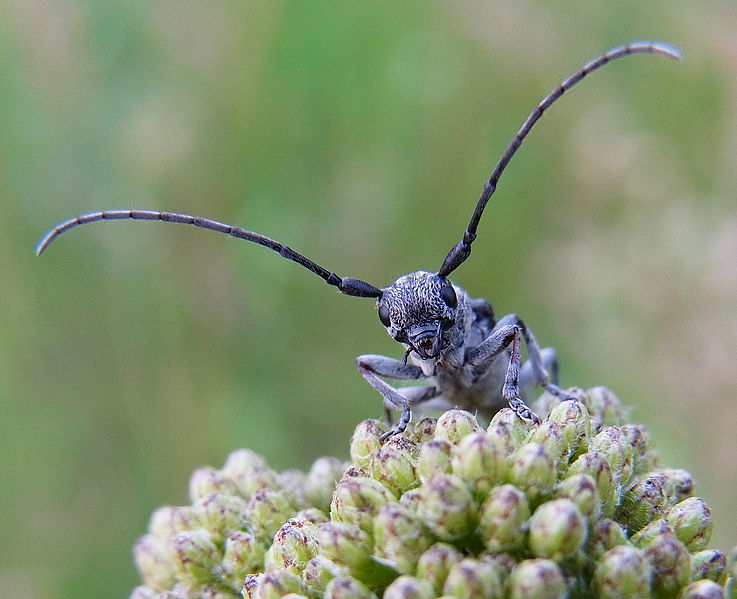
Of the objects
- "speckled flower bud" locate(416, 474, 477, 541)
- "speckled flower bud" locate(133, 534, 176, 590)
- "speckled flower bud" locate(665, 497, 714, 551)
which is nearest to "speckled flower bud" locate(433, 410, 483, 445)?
"speckled flower bud" locate(416, 474, 477, 541)

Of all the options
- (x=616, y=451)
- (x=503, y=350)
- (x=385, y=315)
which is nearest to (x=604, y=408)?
(x=503, y=350)

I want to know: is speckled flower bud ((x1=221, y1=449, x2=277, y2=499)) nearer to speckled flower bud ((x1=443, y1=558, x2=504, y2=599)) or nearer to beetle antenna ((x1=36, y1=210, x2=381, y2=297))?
beetle antenna ((x1=36, y1=210, x2=381, y2=297))

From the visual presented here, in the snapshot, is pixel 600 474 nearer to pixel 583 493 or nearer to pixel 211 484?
pixel 583 493

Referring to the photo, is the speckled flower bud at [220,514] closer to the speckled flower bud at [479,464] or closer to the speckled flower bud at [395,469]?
the speckled flower bud at [395,469]

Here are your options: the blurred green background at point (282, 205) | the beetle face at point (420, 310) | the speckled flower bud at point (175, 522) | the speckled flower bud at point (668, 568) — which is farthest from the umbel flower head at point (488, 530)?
the blurred green background at point (282, 205)

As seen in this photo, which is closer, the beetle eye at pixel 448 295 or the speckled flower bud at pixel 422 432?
the speckled flower bud at pixel 422 432

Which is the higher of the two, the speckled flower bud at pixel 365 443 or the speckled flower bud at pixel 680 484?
the speckled flower bud at pixel 365 443
